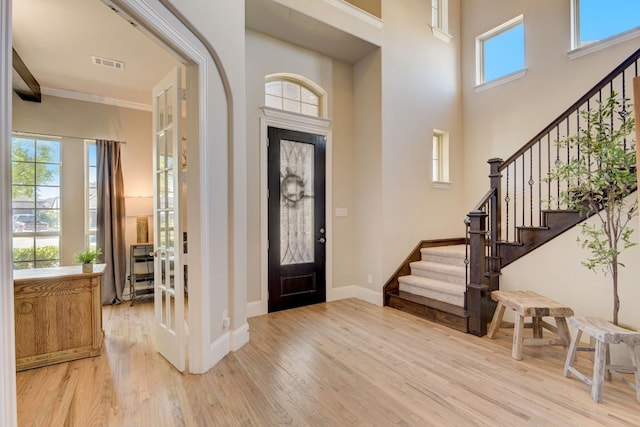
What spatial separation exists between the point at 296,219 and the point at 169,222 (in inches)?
75.0

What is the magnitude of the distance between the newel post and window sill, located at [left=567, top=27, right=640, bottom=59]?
2809 millimetres

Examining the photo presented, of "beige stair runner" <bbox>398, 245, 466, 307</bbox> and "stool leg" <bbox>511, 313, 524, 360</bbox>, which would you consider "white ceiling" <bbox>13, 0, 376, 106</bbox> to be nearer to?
"beige stair runner" <bbox>398, 245, 466, 307</bbox>

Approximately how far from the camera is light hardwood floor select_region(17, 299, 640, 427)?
6.49 feet

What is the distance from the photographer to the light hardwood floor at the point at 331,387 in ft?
6.49

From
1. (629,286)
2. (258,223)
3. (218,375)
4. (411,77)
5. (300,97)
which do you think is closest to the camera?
(218,375)

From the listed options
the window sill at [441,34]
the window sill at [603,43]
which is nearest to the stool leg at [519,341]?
the window sill at [603,43]

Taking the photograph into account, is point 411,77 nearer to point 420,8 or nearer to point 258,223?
point 420,8

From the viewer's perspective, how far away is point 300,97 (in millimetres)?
4488

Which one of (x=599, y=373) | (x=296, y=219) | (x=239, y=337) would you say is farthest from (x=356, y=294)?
(x=599, y=373)

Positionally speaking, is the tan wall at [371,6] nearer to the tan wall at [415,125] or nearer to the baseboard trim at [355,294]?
the tan wall at [415,125]

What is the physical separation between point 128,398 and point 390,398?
1.86 metres

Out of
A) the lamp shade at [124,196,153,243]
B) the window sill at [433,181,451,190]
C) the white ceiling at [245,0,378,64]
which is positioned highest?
the white ceiling at [245,0,378,64]

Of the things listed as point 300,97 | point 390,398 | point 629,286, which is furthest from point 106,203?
point 629,286

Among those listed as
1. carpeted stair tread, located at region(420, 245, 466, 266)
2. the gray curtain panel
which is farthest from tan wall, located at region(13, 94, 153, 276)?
carpeted stair tread, located at region(420, 245, 466, 266)
